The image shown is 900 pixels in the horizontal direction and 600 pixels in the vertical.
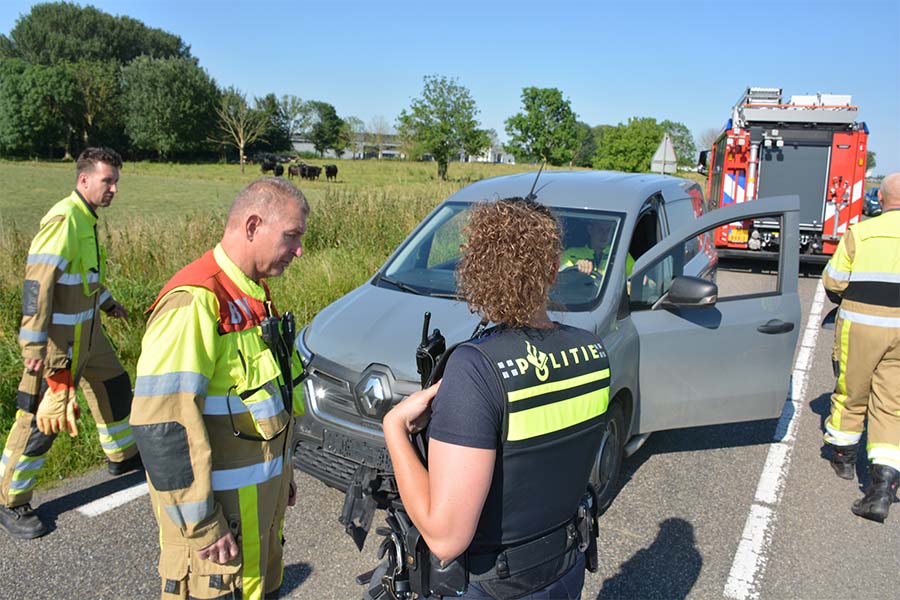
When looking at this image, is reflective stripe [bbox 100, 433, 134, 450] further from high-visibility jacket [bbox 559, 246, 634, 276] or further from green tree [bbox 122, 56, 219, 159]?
green tree [bbox 122, 56, 219, 159]

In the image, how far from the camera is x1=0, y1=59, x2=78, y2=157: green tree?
60.2 meters

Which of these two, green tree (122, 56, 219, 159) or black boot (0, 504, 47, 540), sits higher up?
green tree (122, 56, 219, 159)

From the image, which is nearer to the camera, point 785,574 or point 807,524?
point 785,574

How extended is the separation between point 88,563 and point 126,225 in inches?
245

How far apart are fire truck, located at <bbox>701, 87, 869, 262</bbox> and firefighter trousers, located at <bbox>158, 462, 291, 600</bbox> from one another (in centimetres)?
1173

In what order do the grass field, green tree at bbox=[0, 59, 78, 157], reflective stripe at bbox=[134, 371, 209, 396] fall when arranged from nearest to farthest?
reflective stripe at bbox=[134, 371, 209, 396] < the grass field < green tree at bbox=[0, 59, 78, 157]

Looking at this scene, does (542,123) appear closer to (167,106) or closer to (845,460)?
(167,106)

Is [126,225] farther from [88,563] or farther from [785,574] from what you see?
[785,574]

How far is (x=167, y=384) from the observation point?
1878 mm

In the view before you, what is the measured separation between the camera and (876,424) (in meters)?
4.08

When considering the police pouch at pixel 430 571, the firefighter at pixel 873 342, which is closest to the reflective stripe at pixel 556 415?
the police pouch at pixel 430 571

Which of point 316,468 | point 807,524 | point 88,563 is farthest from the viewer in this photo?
point 807,524

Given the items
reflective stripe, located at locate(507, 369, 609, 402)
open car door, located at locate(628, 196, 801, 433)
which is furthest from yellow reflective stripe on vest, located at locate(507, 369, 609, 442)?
open car door, located at locate(628, 196, 801, 433)

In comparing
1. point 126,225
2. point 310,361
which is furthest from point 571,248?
point 126,225
